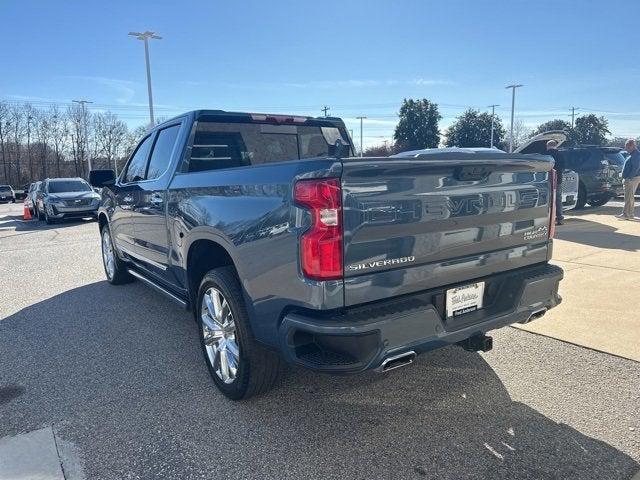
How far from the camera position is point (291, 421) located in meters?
2.96

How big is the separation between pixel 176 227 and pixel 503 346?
2803mm

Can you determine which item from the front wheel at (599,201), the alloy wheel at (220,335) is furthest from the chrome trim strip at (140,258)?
the front wheel at (599,201)

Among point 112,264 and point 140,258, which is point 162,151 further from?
point 112,264

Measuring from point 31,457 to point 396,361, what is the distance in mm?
2069

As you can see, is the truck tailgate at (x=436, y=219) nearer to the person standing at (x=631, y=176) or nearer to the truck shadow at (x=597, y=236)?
the truck shadow at (x=597, y=236)

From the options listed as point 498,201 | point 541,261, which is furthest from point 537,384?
point 498,201

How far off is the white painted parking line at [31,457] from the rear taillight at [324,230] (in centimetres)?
173

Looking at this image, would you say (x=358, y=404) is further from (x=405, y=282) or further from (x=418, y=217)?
(x=418, y=217)

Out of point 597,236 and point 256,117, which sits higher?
point 256,117

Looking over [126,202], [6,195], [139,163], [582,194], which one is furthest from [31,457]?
[6,195]

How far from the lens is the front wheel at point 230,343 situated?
2.92 m

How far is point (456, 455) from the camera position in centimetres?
256

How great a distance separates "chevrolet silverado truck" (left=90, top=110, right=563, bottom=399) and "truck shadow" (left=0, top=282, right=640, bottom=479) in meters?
0.32

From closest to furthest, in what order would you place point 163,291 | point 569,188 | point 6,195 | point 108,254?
point 163,291
point 108,254
point 569,188
point 6,195
